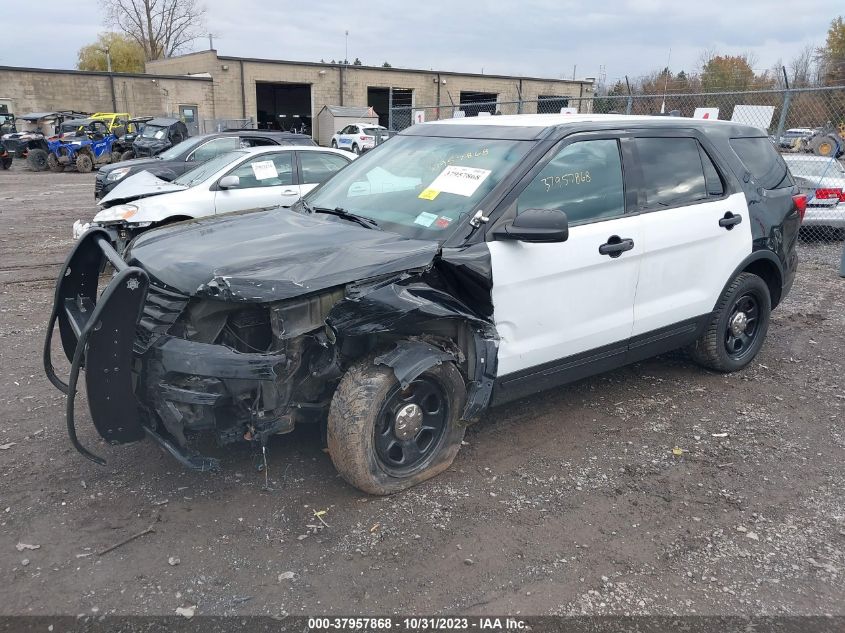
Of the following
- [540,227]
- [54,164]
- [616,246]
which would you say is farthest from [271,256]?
[54,164]

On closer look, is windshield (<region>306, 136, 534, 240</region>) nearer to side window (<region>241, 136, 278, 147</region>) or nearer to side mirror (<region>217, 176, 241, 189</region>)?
side mirror (<region>217, 176, 241, 189</region>)

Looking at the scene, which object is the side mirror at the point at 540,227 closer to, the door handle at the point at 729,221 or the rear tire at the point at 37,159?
the door handle at the point at 729,221

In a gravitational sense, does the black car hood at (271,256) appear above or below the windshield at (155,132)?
below

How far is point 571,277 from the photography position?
3760mm

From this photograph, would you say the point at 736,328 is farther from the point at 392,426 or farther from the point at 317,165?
the point at 317,165

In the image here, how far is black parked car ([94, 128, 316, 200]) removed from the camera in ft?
35.8

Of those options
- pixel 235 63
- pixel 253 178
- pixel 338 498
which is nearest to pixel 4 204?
pixel 253 178

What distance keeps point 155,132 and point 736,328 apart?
20.1 m

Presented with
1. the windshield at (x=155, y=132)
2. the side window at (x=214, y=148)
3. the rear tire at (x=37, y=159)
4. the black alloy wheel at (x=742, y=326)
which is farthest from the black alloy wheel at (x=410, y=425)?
the rear tire at (x=37, y=159)

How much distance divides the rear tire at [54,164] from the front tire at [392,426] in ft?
82.6

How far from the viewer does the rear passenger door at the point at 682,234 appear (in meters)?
4.18

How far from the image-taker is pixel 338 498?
3426 millimetres

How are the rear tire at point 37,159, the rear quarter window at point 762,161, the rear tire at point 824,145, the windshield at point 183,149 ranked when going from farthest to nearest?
1. the rear tire at point 37,159
2. the windshield at point 183,149
3. the rear tire at point 824,145
4. the rear quarter window at point 762,161

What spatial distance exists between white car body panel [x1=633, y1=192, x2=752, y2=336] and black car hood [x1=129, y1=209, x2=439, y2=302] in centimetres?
160
